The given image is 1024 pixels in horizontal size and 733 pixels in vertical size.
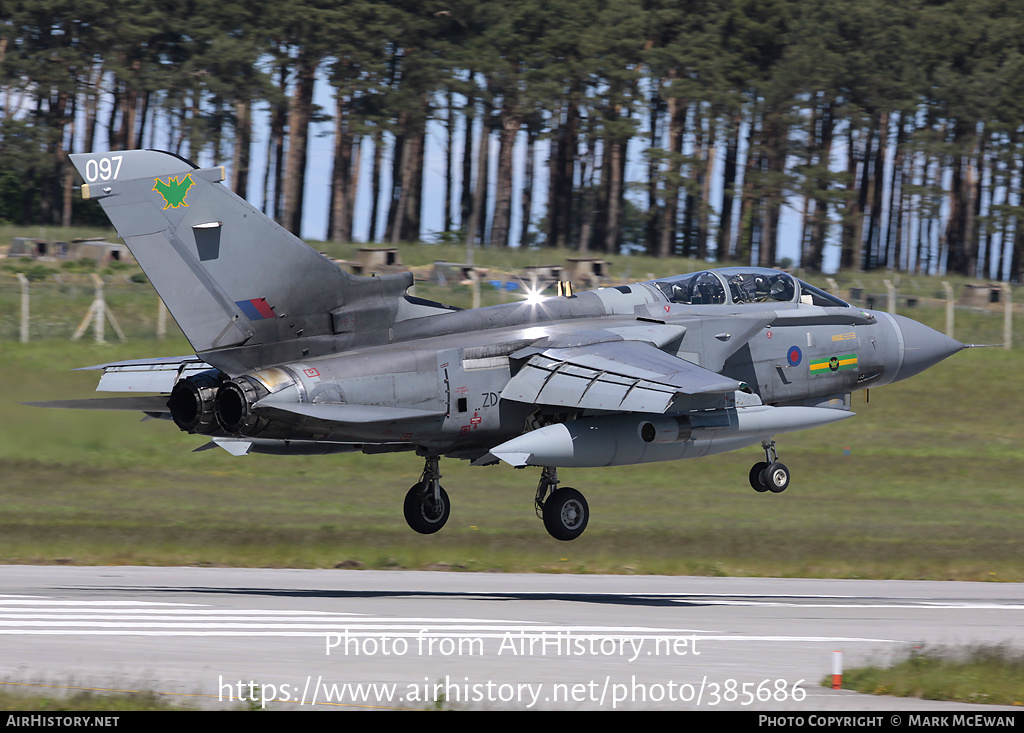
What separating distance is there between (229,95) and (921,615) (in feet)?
166

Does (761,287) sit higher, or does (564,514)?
(761,287)

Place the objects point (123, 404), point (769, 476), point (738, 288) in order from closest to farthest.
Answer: point (123, 404) → point (769, 476) → point (738, 288)

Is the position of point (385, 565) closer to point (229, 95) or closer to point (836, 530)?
point (836, 530)

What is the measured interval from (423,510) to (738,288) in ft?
20.5

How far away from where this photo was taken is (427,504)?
21.3 metres

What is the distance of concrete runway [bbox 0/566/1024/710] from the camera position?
41.4 ft

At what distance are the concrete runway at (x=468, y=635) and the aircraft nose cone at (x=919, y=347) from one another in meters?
4.00

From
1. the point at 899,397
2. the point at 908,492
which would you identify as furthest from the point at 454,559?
the point at 899,397

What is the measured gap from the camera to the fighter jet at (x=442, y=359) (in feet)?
57.9

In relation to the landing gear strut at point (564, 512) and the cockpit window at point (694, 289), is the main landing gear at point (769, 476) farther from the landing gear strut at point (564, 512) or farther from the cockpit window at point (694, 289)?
the landing gear strut at point (564, 512)

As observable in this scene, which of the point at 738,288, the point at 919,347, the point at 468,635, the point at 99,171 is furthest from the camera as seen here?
the point at 919,347

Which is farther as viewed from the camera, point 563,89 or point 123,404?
point 563,89

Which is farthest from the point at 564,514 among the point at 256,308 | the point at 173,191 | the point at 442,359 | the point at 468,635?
the point at 173,191

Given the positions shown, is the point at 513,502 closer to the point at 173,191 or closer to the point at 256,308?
the point at 256,308
